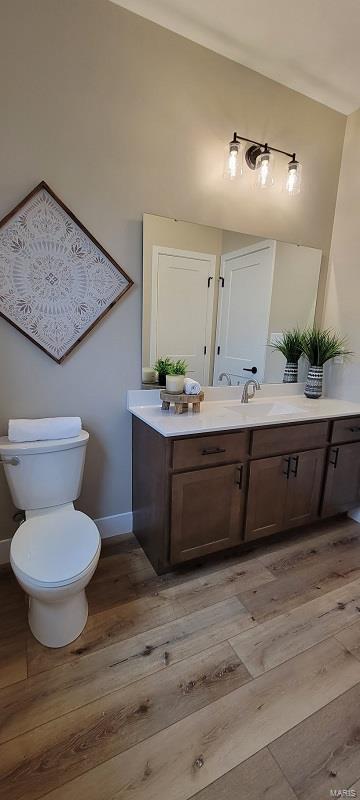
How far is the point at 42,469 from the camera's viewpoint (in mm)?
1537

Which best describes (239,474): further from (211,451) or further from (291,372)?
(291,372)

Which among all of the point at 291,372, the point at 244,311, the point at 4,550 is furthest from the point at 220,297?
the point at 4,550

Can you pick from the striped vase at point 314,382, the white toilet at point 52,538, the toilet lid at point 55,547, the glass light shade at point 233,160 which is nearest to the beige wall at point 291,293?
the striped vase at point 314,382

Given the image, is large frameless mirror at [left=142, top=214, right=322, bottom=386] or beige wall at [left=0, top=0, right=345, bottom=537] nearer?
beige wall at [left=0, top=0, right=345, bottom=537]

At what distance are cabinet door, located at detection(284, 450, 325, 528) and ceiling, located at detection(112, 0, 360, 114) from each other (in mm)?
2171

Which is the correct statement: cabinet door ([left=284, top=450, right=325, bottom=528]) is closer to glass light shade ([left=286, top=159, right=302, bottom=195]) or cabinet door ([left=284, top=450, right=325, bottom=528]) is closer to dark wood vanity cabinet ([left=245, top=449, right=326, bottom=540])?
dark wood vanity cabinet ([left=245, top=449, right=326, bottom=540])

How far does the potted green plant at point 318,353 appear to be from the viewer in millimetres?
2381

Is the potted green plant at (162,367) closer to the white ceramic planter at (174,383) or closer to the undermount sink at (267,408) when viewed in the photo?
the white ceramic planter at (174,383)

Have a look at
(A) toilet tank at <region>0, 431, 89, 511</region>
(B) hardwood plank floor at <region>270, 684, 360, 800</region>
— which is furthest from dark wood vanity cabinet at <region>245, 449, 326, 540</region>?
(A) toilet tank at <region>0, 431, 89, 511</region>

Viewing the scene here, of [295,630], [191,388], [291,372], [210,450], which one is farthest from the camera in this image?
[291,372]

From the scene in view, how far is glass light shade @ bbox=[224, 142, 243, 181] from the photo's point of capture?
1.85 meters

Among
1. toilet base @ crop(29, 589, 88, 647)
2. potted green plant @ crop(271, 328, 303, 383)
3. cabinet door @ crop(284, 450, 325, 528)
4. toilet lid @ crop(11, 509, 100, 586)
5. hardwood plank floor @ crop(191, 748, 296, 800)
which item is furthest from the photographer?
potted green plant @ crop(271, 328, 303, 383)

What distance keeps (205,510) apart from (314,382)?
4.32 feet

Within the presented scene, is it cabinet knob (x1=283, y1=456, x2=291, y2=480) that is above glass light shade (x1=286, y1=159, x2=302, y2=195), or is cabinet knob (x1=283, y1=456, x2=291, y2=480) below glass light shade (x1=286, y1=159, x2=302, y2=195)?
below
